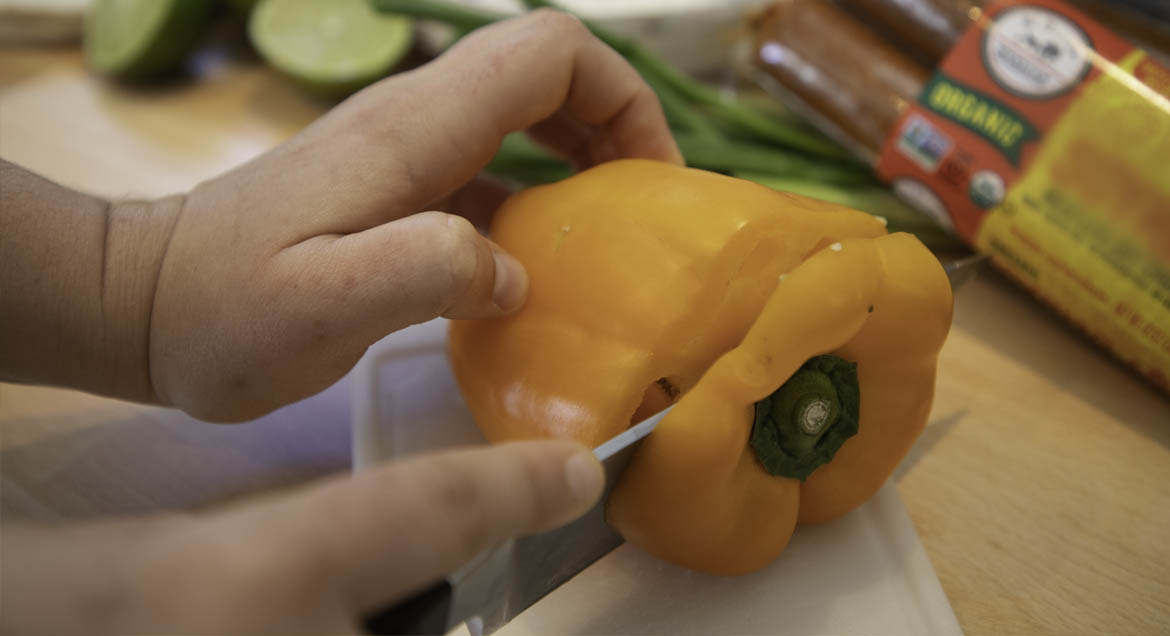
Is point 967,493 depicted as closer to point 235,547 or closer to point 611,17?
point 235,547

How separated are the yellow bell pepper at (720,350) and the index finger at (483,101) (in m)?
0.16

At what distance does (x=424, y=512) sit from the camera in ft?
1.72

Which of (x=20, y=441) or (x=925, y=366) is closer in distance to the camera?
(x=925, y=366)

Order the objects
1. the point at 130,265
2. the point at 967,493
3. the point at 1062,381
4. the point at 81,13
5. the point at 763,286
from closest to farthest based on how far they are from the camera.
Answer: the point at 763,286 → the point at 130,265 → the point at 967,493 → the point at 1062,381 → the point at 81,13

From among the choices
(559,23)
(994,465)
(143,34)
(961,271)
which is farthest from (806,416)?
(143,34)

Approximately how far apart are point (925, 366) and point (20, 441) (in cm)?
121

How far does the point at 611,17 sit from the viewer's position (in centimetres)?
183

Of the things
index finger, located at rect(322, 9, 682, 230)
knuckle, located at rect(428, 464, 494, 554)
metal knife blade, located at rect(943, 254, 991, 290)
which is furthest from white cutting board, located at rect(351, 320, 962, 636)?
index finger, located at rect(322, 9, 682, 230)

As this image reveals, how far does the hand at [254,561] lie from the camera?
445mm

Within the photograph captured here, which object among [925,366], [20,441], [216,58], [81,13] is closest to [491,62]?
[925,366]

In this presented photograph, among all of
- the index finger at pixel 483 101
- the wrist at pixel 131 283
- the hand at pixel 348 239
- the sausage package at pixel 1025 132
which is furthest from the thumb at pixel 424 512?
the sausage package at pixel 1025 132

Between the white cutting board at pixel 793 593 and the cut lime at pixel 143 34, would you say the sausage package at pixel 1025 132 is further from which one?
the cut lime at pixel 143 34

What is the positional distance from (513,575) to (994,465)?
30.3 inches

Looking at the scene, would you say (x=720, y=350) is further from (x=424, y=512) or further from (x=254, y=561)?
(x=254, y=561)
